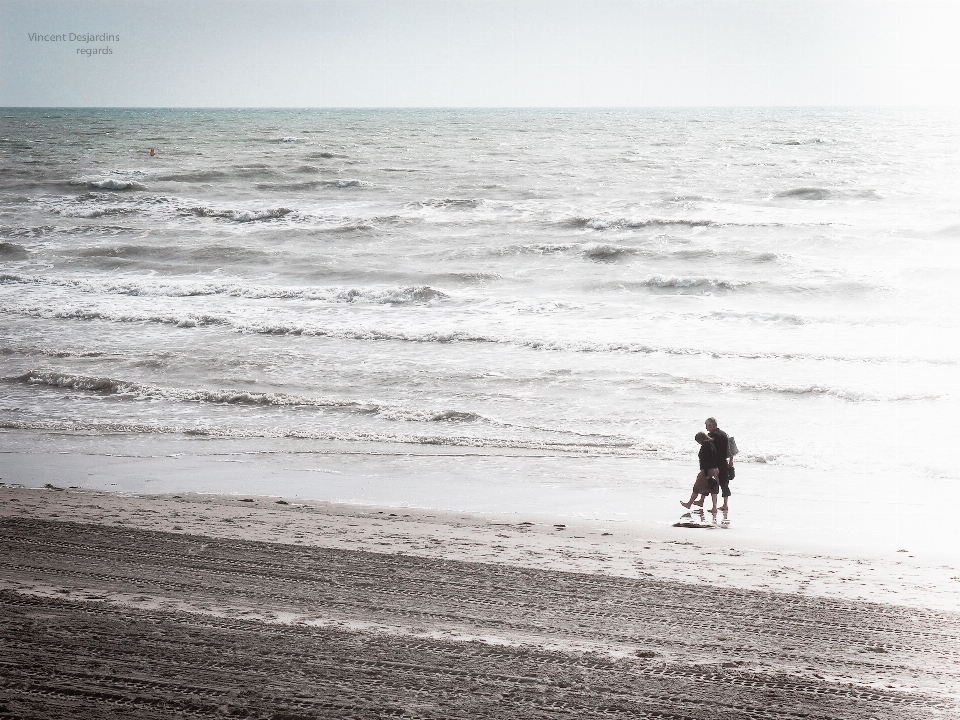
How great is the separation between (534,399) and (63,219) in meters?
24.0

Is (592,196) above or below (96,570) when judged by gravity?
above

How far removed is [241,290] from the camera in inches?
843

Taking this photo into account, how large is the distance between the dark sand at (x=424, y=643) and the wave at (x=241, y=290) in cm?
1382

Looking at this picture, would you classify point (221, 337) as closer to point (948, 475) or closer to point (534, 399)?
point (534, 399)

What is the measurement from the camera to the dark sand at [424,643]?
16.5ft

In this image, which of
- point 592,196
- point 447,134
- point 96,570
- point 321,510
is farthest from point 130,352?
point 447,134

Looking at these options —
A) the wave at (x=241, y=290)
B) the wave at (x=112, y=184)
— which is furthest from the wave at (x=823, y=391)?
the wave at (x=112, y=184)

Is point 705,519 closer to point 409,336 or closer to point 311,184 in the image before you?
point 409,336

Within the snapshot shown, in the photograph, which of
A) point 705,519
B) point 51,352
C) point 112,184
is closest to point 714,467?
point 705,519

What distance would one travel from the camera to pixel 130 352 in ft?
51.0

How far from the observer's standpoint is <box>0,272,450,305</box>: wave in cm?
2080

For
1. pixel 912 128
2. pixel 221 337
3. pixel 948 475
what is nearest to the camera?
pixel 948 475

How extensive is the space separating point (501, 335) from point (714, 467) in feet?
28.2

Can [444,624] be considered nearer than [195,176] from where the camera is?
Yes
